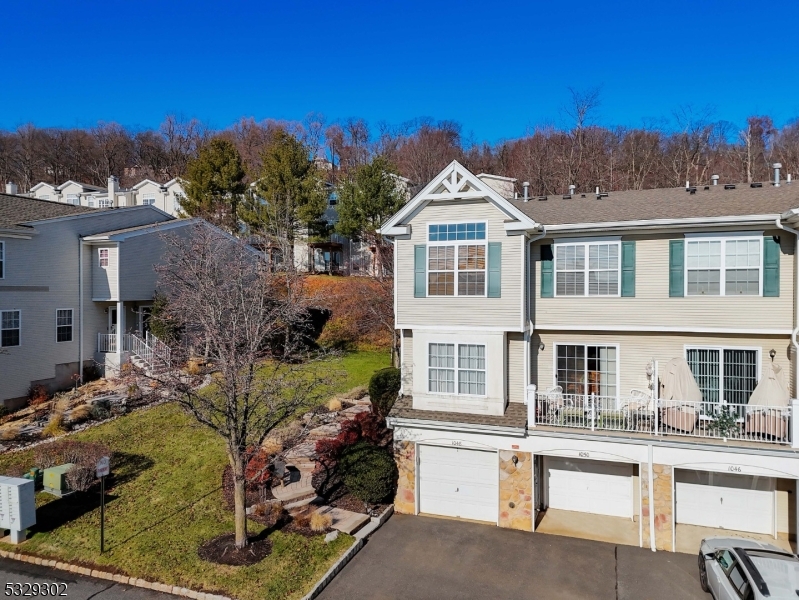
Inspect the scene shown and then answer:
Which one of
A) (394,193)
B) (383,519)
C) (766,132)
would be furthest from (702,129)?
(383,519)

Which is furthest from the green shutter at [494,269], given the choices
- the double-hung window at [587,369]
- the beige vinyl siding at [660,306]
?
the double-hung window at [587,369]

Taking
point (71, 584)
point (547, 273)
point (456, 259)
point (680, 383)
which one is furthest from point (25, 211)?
point (680, 383)

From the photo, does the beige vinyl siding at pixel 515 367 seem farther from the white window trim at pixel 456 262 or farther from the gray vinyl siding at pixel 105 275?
the gray vinyl siding at pixel 105 275

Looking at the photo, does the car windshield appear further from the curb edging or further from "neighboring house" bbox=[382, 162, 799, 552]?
the curb edging

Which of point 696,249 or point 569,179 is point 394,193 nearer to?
point 569,179

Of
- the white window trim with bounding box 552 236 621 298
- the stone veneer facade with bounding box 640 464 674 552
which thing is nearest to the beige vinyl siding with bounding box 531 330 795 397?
the white window trim with bounding box 552 236 621 298

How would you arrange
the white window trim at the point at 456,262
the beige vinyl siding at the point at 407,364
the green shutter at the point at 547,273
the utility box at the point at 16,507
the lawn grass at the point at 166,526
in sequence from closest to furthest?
the lawn grass at the point at 166,526 < the utility box at the point at 16,507 < the white window trim at the point at 456,262 < the green shutter at the point at 547,273 < the beige vinyl siding at the point at 407,364

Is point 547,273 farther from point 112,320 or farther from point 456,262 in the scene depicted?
point 112,320
